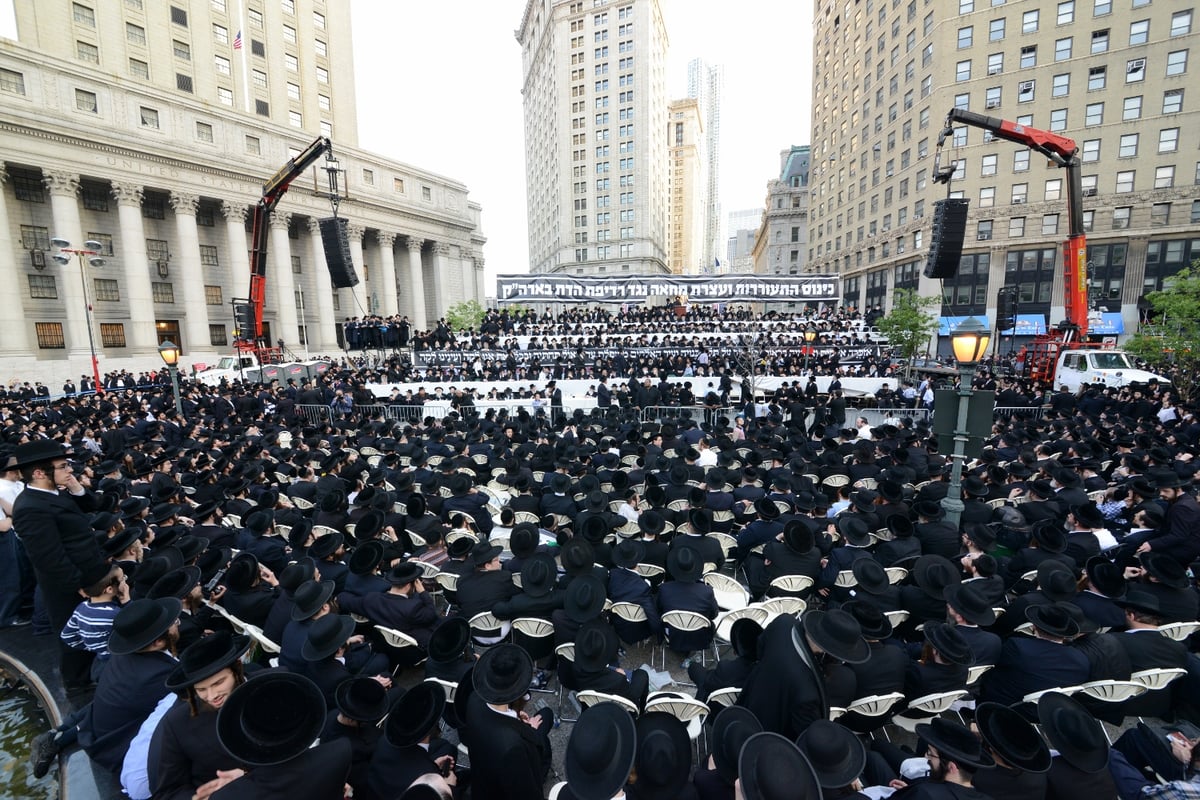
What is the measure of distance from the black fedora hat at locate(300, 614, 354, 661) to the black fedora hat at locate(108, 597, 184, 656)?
0.89m

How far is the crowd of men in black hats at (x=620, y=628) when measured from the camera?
251cm

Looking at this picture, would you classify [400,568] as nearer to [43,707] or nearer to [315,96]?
[43,707]

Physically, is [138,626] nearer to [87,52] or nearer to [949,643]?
[949,643]

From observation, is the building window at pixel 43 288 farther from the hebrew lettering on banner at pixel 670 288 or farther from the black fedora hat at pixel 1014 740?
the black fedora hat at pixel 1014 740

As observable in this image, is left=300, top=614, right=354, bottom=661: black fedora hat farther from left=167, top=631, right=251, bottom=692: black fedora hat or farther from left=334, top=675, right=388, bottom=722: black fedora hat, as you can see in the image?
left=167, top=631, right=251, bottom=692: black fedora hat

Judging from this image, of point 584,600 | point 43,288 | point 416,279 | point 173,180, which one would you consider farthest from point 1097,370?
point 43,288

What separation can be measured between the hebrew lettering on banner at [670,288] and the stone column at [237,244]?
72.2 feet

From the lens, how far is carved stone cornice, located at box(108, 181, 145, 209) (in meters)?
31.7

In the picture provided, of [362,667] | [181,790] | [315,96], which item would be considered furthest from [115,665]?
[315,96]

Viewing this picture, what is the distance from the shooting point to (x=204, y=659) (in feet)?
8.66

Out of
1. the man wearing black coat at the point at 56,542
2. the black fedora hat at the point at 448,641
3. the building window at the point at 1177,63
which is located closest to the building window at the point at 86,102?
the man wearing black coat at the point at 56,542

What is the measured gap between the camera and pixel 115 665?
3258 millimetres

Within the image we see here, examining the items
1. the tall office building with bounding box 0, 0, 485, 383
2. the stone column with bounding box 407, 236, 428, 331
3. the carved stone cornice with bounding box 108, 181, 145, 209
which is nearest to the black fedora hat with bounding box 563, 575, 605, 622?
the tall office building with bounding box 0, 0, 485, 383

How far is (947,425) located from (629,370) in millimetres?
17860
